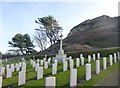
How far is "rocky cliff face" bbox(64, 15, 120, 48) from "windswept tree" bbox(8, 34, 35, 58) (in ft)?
35.8

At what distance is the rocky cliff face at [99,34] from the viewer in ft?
184

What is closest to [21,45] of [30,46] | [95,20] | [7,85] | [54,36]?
[30,46]

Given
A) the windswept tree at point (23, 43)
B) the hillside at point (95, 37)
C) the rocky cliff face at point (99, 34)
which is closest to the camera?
the hillside at point (95, 37)

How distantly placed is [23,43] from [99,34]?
20383 millimetres

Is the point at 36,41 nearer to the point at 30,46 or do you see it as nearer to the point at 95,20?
the point at 30,46

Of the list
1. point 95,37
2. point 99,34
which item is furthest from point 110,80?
point 99,34

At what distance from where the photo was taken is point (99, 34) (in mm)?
64250

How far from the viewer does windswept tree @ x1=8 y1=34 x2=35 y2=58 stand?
6068 centimetres

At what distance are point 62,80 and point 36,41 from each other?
53.0 m

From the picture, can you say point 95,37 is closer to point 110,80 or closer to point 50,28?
point 50,28

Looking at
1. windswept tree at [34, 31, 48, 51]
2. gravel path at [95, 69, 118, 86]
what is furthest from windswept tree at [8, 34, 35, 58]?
gravel path at [95, 69, 118, 86]

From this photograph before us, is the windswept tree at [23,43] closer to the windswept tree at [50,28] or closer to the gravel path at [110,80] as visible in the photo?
the windswept tree at [50,28]

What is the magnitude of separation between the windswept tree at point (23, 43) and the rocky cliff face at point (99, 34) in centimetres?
1090

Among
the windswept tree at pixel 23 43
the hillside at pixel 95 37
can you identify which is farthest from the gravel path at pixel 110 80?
the windswept tree at pixel 23 43
